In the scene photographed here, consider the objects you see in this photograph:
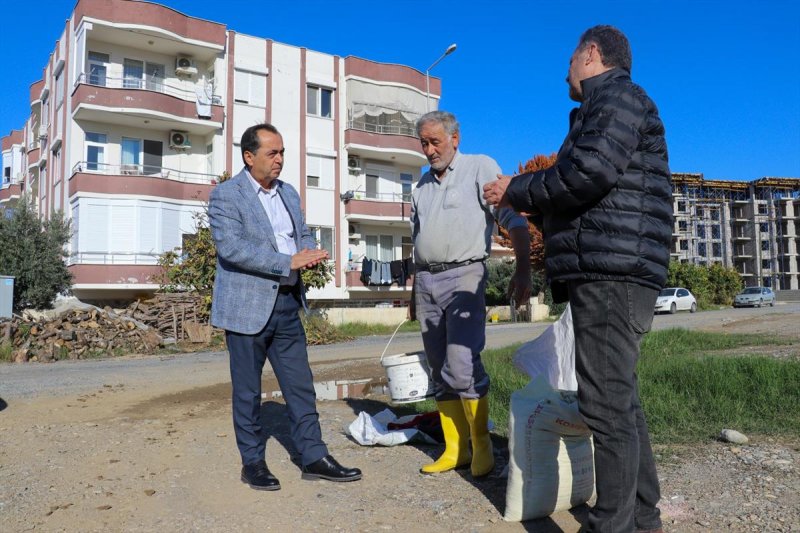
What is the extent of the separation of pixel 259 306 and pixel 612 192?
2.21 meters

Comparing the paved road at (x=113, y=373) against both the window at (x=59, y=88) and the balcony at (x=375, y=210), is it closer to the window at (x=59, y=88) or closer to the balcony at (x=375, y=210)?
the balcony at (x=375, y=210)

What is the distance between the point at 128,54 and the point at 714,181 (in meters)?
104

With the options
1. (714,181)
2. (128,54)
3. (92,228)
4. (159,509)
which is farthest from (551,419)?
(714,181)

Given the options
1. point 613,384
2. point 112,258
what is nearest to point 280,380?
point 613,384

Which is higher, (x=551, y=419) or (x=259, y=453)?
(x=551, y=419)

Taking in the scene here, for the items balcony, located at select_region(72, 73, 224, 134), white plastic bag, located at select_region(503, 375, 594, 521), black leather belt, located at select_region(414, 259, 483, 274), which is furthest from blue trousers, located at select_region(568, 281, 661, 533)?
balcony, located at select_region(72, 73, 224, 134)

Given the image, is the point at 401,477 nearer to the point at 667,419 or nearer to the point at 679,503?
the point at 679,503

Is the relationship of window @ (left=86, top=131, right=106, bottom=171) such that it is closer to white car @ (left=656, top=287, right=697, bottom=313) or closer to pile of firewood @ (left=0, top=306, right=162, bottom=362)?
pile of firewood @ (left=0, top=306, right=162, bottom=362)

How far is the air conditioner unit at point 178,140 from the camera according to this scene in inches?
1085

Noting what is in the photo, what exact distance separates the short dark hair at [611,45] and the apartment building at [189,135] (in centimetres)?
2148

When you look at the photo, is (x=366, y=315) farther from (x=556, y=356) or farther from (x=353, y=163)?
(x=556, y=356)

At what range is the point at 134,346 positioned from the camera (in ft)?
55.7

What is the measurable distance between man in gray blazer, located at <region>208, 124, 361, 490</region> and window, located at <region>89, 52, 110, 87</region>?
2551 centimetres

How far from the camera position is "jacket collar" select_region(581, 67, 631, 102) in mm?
2707
